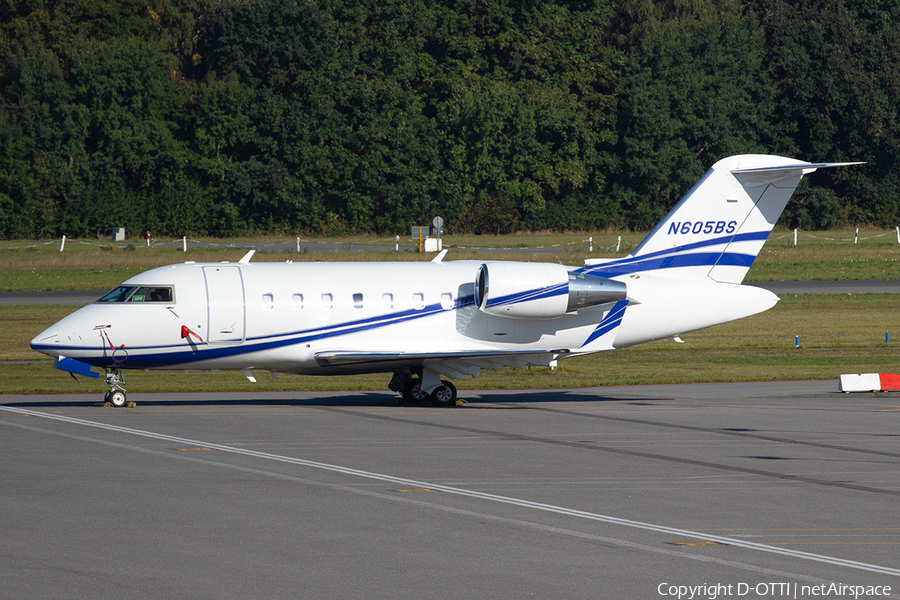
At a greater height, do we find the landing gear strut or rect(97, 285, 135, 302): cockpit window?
rect(97, 285, 135, 302): cockpit window

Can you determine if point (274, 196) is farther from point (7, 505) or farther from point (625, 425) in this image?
point (7, 505)

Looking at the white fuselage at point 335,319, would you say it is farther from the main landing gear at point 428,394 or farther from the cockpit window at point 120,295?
the main landing gear at point 428,394

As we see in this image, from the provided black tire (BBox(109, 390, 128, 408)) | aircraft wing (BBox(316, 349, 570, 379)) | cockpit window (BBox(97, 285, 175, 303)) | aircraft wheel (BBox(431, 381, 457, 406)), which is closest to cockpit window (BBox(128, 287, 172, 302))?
cockpit window (BBox(97, 285, 175, 303))

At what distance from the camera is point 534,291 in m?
24.9

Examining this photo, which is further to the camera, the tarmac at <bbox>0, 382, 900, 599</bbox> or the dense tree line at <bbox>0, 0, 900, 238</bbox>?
the dense tree line at <bbox>0, 0, 900, 238</bbox>

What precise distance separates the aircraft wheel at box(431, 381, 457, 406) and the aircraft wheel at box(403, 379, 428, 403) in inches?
9.4

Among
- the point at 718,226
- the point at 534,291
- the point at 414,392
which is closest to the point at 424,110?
the point at 718,226

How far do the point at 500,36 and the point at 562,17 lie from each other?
23.6 ft

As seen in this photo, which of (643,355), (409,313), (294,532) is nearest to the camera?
(294,532)

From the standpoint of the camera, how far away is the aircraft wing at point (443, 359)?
24156mm

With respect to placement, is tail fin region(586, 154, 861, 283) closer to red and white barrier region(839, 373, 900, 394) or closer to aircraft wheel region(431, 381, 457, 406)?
red and white barrier region(839, 373, 900, 394)

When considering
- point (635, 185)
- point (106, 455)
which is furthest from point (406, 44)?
point (106, 455)

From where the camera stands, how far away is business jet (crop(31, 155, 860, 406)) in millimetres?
23781

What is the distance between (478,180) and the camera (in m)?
88.4
